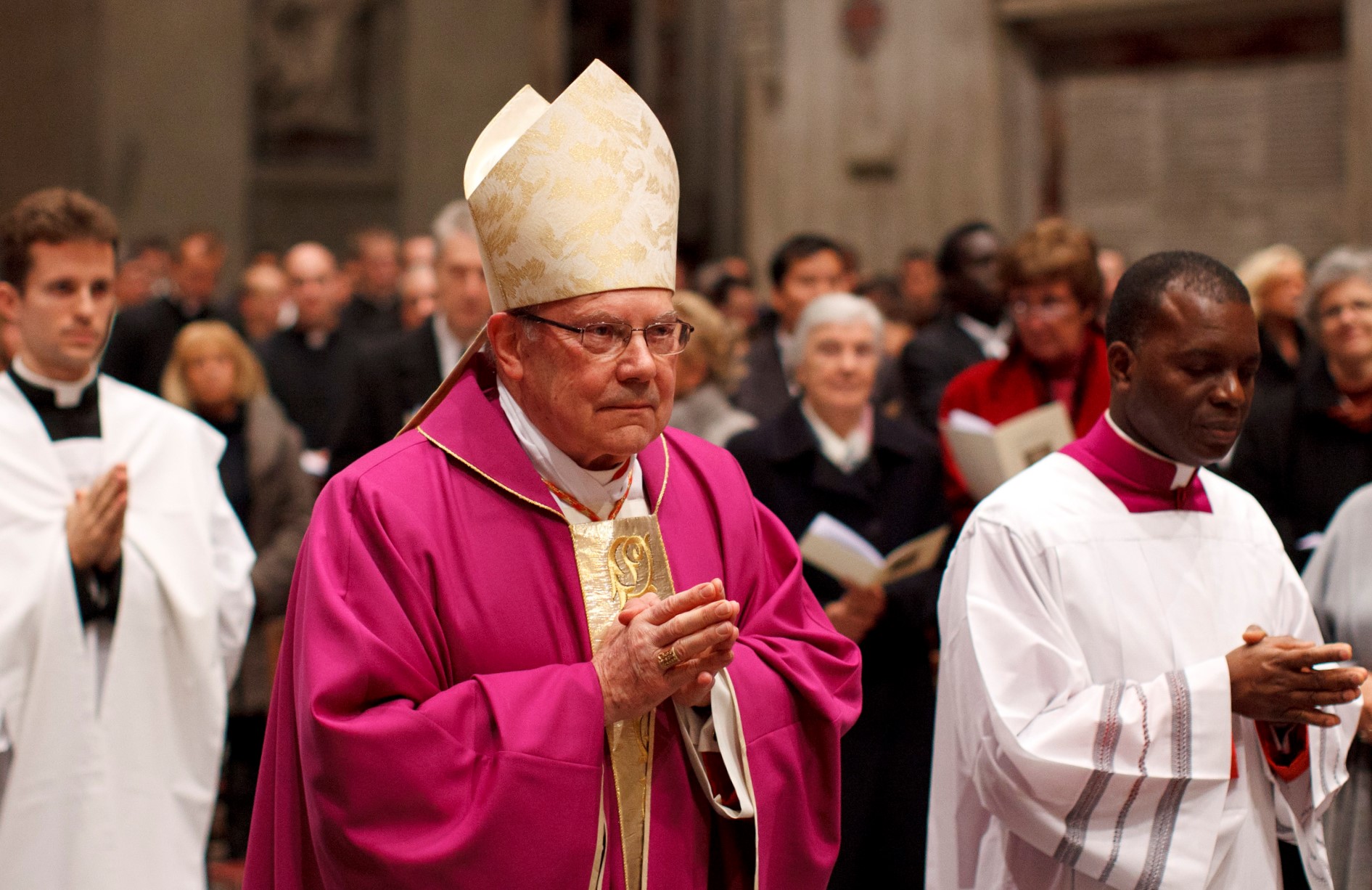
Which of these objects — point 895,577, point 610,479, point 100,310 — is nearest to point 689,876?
point 610,479

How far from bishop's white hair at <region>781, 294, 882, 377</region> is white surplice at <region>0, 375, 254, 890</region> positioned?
5.74 feet

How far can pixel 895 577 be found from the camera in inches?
164

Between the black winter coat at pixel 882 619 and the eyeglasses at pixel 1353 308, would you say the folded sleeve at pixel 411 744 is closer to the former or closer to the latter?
the black winter coat at pixel 882 619

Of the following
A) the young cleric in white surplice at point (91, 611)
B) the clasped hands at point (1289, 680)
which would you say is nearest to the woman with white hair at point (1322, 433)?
the clasped hands at point (1289, 680)

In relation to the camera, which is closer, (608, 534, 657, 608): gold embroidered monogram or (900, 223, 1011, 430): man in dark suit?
(608, 534, 657, 608): gold embroidered monogram

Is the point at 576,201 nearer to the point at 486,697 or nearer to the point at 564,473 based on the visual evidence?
the point at 564,473

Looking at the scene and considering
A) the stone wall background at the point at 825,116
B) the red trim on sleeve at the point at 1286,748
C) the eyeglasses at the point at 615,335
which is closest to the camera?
the eyeglasses at the point at 615,335

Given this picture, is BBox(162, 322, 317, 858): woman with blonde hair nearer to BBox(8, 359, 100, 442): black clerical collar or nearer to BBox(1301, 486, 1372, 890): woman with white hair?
BBox(8, 359, 100, 442): black clerical collar

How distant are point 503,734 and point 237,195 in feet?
41.0

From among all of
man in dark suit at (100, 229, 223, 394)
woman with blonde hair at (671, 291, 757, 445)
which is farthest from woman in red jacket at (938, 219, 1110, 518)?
man in dark suit at (100, 229, 223, 394)

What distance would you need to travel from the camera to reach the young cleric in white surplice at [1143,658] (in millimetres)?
2652

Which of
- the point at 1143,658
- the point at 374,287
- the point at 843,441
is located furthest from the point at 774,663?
the point at 374,287

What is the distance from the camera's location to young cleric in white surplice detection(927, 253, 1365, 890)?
2652 millimetres

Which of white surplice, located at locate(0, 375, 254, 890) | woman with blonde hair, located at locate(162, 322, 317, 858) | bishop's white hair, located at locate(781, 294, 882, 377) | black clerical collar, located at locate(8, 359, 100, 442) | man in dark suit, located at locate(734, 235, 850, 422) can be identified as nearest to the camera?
white surplice, located at locate(0, 375, 254, 890)
